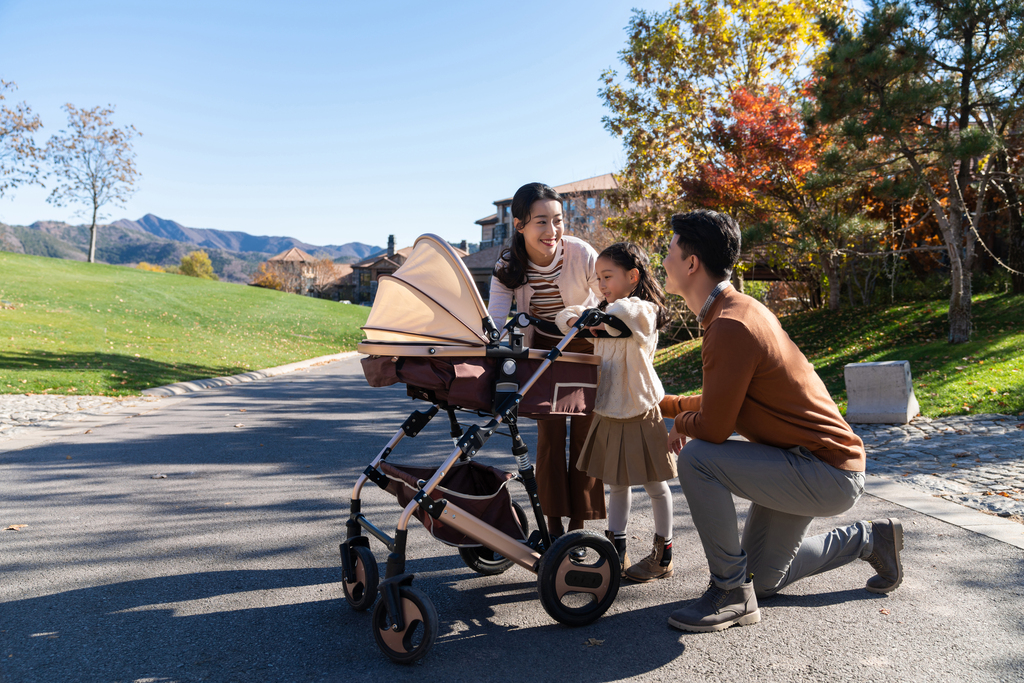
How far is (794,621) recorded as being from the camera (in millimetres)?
2807

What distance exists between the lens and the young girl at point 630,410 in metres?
3.04

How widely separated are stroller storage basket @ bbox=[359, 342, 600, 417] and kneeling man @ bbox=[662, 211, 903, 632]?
468mm

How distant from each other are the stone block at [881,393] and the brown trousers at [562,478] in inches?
207

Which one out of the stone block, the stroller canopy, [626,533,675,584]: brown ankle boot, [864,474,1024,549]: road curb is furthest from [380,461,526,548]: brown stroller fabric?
the stone block

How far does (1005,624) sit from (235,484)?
4864 mm

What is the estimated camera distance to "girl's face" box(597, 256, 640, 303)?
10.4ft

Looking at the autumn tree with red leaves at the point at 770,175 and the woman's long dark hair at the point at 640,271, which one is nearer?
the woman's long dark hair at the point at 640,271

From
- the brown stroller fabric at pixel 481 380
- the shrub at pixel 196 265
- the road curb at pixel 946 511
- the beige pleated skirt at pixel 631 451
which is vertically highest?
the shrub at pixel 196 265

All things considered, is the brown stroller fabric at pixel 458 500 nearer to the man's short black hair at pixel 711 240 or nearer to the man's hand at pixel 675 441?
the man's hand at pixel 675 441

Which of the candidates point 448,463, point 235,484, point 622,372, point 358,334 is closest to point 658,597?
point 622,372

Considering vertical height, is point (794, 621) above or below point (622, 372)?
below

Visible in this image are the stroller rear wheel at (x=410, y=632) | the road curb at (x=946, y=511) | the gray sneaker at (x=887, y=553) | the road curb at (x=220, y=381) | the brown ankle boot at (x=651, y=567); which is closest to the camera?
the stroller rear wheel at (x=410, y=632)

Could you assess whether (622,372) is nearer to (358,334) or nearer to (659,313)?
(659,313)

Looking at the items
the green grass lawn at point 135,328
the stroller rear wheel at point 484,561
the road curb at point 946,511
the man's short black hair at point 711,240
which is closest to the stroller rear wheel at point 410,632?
the stroller rear wheel at point 484,561
